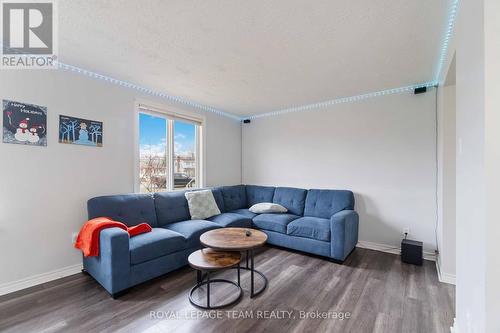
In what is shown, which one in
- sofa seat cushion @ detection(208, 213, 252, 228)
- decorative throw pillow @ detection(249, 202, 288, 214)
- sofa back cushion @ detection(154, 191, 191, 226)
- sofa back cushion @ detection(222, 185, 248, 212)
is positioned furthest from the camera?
sofa back cushion @ detection(222, 185, 248, 212)

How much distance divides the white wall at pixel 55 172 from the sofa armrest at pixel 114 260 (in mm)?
737

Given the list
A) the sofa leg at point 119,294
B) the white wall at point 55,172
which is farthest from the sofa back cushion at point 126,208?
the sofa leg at point 119,294

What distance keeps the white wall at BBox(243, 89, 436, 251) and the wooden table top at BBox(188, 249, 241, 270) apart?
2.37 meters

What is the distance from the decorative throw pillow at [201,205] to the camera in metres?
3.39

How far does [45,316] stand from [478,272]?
2.99 m

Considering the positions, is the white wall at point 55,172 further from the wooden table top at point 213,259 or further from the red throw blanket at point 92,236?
the wooden table top at point 213,259

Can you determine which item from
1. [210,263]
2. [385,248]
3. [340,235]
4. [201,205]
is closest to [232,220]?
[201,205]

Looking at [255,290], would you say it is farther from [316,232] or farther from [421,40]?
[421,40]

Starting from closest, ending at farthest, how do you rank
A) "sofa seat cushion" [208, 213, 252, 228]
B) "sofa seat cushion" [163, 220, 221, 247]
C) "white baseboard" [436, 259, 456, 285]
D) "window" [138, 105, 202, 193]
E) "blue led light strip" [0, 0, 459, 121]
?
"blue led light strip" [0, 0, 459, 121], "white baseboard" [436, 259, 456, 285], "sofa seat cushion" [163, 220, 221, 247], "sofa seat cushion" [208, 213, 252, 228], "window" [138, 105, 202, 193]

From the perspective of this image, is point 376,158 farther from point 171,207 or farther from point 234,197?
point 171,207

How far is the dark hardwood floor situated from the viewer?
173 cm

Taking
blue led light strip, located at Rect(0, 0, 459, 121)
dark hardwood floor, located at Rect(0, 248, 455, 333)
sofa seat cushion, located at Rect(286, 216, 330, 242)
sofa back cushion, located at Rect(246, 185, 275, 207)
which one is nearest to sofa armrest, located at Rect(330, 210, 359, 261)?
sofa seat cushion, located at Rect(286, 216, 330, 242)

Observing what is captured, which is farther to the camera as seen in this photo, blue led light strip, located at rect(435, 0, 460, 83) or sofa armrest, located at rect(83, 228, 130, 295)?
sofa armrest, located at rect(83, 228, 130, 295)

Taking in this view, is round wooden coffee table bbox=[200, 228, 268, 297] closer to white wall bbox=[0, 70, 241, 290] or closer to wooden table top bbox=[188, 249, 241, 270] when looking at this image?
wooden table top bbox=[188, 249, 241, 270]
